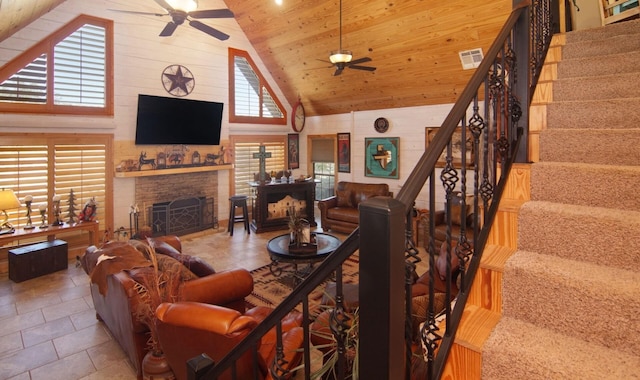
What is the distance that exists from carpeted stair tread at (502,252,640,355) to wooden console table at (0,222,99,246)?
5.82 m

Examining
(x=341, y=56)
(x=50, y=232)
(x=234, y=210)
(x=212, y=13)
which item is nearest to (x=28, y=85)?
(x=50, y=232)

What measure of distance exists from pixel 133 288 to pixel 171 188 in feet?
15.0

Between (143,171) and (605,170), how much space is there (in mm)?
6556

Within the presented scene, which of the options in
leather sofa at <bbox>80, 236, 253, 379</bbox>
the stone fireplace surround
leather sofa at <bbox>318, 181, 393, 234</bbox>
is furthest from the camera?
leather sofa at <bbox>318, 181, 393, 234</bbox>

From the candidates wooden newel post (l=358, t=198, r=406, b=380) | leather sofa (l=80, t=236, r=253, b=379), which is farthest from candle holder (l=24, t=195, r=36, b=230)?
wooden newel post (l=358, t=198, r=406, b=380)

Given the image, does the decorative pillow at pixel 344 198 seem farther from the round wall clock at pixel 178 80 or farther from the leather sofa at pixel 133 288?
the leather sofa at pixel 133 288

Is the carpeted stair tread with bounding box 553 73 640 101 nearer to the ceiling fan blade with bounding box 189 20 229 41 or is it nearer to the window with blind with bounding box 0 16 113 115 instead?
the ceiling fan blade with bounding box 189 20 229 41

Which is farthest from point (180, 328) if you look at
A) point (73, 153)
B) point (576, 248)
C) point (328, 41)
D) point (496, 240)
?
point (328, 41)

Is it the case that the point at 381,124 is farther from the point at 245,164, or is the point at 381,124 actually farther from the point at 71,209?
the point at 71,209

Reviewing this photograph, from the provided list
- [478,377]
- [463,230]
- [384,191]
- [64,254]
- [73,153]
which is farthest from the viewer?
[384,191]

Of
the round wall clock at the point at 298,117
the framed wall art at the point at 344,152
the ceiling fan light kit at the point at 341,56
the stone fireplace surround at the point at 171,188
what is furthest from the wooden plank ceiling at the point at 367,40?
the stone fireplace surround at the point at 171,188

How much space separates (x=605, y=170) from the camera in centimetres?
167

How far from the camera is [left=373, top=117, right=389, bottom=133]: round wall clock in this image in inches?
307

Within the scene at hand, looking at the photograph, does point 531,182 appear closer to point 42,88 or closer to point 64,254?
point 64,254
